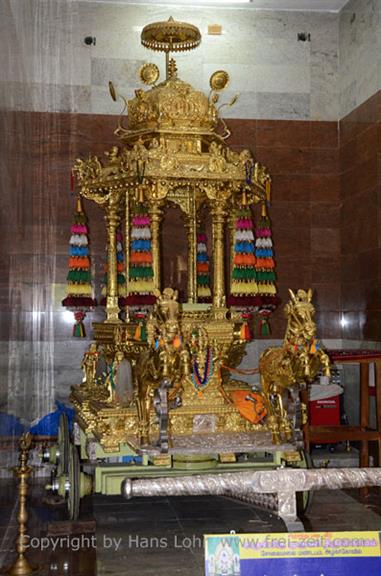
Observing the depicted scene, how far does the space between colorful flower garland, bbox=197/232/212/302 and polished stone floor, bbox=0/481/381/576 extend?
2381 millimetres

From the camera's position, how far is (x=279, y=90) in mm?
9352

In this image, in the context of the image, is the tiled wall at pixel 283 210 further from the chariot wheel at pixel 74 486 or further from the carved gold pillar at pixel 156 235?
the chariot wheel at pixel 74 486

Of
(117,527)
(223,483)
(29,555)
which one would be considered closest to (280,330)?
(117,527)

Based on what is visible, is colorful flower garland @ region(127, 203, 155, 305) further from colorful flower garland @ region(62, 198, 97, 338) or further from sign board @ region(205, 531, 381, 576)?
sign board @ region(205, 531, 381, 576)

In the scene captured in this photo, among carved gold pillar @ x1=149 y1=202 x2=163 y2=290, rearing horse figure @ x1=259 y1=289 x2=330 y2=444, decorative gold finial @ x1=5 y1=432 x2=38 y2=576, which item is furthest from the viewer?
carved gold pillar @ x1=149 y1=202 x2=163 y2=290

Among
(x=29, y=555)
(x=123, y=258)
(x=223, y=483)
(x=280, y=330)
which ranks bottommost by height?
(x=29, y=555)

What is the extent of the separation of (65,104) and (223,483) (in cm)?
636

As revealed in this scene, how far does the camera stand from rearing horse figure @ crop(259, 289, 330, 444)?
207 inches

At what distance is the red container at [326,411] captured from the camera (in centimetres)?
816

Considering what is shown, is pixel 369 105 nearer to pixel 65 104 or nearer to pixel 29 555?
pixel 65 104

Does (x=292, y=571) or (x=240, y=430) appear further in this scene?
(x=240, y=430)

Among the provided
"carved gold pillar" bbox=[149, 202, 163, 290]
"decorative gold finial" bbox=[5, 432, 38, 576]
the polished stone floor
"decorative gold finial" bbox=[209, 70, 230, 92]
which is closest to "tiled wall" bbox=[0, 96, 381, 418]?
"carved gold pillar" bbox=[149, 202, 163, 290]

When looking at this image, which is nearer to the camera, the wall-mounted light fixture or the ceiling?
the wall-mounted light fixture

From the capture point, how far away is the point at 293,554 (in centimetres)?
259
